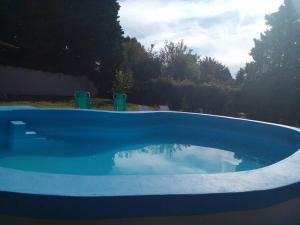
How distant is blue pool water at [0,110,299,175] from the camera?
21.4ft

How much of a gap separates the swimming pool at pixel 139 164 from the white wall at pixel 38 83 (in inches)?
682

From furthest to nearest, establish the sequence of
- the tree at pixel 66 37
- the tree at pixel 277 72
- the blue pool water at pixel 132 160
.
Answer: the tree at pixel 66 37 → the tree at pixel 277 72 → the blue pool water at pixel 132 160

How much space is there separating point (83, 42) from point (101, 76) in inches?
130

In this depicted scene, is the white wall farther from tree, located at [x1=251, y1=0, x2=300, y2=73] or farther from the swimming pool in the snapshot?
the swimming pool

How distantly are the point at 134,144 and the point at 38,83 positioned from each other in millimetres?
20213

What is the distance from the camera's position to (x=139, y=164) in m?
6.59

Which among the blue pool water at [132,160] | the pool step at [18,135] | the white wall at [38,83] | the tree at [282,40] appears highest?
the tree at [282,40]

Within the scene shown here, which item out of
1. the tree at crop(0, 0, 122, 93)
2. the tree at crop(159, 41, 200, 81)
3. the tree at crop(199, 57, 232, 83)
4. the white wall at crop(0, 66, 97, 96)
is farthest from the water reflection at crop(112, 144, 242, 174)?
the tree at crop(199, 57, 232, 83)

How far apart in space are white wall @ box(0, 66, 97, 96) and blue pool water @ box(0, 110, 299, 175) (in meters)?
16.8

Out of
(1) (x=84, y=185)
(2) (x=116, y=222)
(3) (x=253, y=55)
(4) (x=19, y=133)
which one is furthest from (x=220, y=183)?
(3) (x=253, y=55)

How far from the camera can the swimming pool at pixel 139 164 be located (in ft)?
7.40

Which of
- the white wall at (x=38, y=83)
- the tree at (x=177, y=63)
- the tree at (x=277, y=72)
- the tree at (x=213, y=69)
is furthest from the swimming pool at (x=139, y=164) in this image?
the tree at (x=213, y=69)

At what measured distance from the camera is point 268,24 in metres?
22.1

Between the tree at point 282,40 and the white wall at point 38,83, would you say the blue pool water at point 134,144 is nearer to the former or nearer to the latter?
the tree at point 282,40
